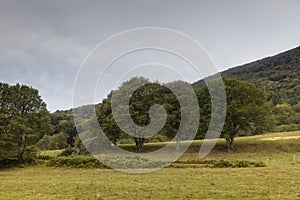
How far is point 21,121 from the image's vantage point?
170 feet

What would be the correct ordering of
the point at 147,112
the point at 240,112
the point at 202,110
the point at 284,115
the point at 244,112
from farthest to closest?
the point at 284,115
the point at 202,110
the point at 147,112
the point at 240,112
the point at 244,112

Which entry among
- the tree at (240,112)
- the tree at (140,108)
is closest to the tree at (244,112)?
the tree at (240,112)

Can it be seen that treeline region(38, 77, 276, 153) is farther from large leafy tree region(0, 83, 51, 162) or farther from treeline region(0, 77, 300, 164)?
large leafy tree region(0, 83, 51, 162)

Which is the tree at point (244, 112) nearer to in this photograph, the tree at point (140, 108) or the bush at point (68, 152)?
the tree at point (140, 108)

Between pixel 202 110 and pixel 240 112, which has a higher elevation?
pixel 202 110

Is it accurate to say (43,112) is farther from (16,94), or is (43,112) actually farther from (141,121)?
(141,121)

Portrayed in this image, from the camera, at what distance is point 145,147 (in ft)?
218

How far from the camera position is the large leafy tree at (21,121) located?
50.7 m

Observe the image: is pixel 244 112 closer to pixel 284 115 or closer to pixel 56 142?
pixel 56 142

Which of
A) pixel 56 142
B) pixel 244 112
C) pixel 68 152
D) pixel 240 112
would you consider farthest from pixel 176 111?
pixel 56 142

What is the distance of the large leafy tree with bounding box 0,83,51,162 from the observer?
50.7 m

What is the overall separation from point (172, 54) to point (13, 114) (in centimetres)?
3378

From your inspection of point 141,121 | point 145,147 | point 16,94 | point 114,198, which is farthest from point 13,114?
point 114,198

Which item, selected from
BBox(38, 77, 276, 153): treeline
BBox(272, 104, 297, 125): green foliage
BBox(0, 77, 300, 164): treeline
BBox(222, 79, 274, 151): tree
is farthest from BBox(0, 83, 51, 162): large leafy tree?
BBox(272, 104, 297, 125): green foliage
